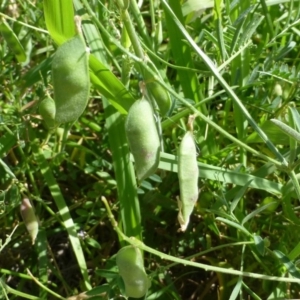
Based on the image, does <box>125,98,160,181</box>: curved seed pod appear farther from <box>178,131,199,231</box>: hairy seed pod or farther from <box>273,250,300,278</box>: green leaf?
<box>273,250,300,278</box>: green leaf

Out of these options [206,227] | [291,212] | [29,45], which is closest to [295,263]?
[291,212]

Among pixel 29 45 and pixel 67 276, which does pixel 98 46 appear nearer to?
pixel 29 45

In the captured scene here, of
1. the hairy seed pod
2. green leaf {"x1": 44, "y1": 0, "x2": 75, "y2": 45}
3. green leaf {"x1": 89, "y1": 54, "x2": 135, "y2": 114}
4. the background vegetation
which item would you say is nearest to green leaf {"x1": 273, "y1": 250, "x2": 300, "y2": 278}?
the background vegetation

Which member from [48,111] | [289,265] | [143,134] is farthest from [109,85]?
[289,265]

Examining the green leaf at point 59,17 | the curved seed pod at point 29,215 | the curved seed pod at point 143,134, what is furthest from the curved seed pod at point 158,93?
the curved seed pod at point 29,215

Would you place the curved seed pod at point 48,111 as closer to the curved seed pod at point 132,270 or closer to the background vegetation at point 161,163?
the background vegetation at point 161,163

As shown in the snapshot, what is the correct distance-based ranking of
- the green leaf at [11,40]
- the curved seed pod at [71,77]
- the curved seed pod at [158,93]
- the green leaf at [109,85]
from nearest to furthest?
the curved seed pod at [71,77], the curved seed pod at [158,93], the green leaf at [109,85], the green leaf at [11,40]
